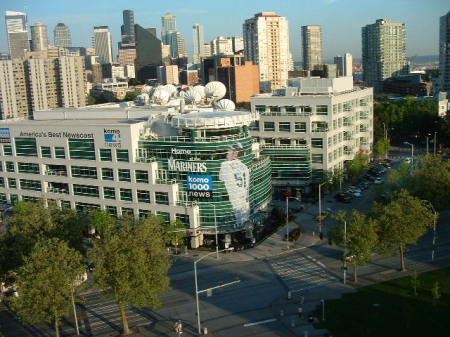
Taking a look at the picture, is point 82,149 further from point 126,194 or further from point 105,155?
point 126,194

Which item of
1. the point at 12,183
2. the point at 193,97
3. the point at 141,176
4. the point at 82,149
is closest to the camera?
the point at 141,176

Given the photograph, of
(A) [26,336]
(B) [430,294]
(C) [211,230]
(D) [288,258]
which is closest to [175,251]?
(C) [211,230]

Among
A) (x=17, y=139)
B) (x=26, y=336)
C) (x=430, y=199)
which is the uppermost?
(x=17, y=139)

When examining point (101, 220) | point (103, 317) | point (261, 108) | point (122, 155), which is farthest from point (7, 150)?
point (103, 317)

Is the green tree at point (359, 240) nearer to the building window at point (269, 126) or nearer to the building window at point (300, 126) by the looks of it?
the building window at point (300, 126)

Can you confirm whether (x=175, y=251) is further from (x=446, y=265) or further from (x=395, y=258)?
(x=446, y=265)

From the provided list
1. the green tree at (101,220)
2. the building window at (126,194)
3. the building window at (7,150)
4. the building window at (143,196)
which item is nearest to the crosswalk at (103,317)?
the green tree at (101,220)
